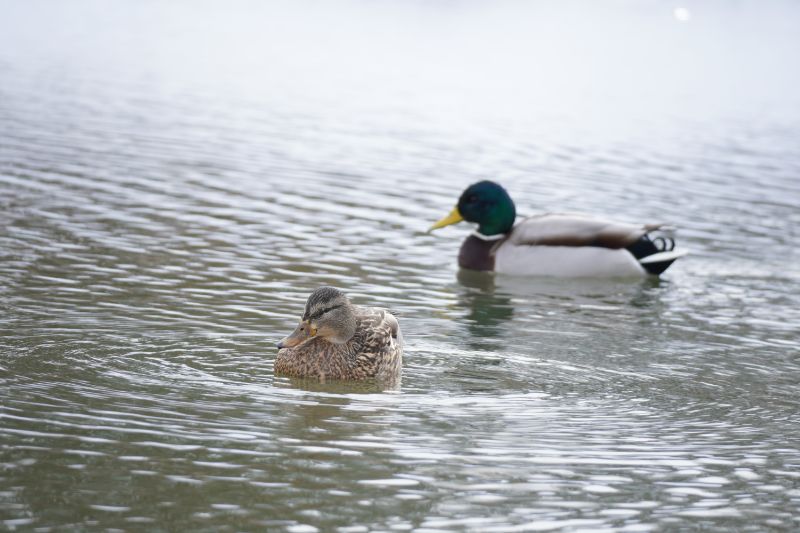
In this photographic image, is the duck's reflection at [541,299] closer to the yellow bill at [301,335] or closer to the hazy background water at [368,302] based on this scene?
the hazy background water at [368,302]

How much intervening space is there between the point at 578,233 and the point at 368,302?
11.4 ft

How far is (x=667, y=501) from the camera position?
6.80m

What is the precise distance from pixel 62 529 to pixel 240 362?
3.43m

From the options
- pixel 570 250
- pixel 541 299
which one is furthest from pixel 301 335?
pixel 570 250

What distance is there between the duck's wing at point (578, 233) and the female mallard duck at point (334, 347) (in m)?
5.72

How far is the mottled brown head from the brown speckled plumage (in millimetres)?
49

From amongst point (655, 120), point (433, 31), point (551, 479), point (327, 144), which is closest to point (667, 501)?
point (551, 479)

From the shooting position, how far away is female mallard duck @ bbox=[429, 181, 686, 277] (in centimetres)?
1467

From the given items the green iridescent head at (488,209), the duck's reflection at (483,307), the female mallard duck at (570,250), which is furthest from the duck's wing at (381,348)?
the green iridescent head at (488,209)

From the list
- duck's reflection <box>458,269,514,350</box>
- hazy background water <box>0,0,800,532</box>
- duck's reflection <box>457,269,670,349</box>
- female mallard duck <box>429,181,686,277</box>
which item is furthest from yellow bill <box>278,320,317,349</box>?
female mallard duck <box>429,181,686,277</box>

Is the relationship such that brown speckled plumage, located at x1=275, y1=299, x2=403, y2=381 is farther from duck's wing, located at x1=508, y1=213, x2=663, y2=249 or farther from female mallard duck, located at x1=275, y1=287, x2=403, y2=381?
duck's wing, located at x1=508, y1=213, x2=663, y2=249

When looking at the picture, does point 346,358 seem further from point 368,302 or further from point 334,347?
point 368,302

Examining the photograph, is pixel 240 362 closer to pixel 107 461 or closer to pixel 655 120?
pixel 107 461

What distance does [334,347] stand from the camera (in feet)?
30.1
